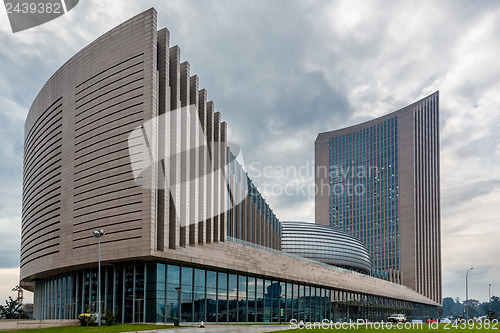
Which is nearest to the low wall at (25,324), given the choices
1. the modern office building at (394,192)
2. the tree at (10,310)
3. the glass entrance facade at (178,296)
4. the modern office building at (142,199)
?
the glass entrance facade at (178,296)

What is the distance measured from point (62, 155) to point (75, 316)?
1898 centimetres

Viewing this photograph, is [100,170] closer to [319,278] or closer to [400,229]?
[319,278]

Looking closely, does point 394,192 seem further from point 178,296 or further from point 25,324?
point 25,324

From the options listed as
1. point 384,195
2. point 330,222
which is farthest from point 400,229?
point 330,222

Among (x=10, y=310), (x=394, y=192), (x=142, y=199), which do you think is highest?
(x=394, y=192)

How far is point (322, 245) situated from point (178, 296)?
70.2 metres

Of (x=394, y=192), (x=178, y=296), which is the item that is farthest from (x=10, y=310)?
(x=394, y=192)

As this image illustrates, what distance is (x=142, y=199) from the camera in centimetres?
4962

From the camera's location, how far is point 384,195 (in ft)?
558

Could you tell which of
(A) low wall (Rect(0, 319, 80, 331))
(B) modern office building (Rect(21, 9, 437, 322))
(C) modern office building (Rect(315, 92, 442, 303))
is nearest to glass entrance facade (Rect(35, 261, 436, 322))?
(B) modern office building (Rect(21, 9, 437, 322))

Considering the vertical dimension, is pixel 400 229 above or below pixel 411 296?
above

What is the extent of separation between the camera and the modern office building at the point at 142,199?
50531 millimetres

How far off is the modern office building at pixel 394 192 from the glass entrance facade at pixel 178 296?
Answer: 3489 inches

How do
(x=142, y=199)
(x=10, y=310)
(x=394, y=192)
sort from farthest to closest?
1. (x=394, y=192)
2. (x=10, y=310)
3. (x=142, y=199)
